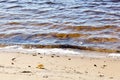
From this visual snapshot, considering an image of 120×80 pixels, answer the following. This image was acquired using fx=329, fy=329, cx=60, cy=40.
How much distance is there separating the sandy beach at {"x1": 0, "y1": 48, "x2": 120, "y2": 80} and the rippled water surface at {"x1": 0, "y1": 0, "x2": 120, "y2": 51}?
836 mm

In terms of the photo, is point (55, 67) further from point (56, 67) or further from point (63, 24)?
point (63, 24)

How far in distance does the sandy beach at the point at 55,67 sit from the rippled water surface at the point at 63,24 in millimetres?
836

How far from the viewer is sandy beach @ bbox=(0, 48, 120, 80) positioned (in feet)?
13.4

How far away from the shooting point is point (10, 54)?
5375 mm

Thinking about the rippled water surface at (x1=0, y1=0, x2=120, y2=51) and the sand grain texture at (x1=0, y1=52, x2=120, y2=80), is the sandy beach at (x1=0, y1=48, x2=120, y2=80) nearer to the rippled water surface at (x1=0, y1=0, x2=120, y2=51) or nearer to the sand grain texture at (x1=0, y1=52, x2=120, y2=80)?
the sand grain texture at (x1=0, y1=52, x2=120, y2=80)

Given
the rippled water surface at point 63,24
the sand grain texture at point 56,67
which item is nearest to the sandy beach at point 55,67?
the sand grain texture at point 56,67

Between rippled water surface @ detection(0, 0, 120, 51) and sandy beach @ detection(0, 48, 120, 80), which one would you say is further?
rippled water surface @ detection(0, 0, 120, 51)

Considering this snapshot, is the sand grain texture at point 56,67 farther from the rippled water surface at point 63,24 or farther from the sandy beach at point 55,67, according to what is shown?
the rippled water surface at point 63,24

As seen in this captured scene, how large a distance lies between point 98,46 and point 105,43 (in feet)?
0.79

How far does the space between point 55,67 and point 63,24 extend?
302 cm

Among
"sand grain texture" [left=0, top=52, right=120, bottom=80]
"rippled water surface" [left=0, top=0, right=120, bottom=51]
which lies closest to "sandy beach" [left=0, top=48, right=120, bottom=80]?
"sand grain texture" [left=0, top=52, right=120, bottom=80]

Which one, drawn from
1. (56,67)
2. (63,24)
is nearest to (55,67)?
(56,67)

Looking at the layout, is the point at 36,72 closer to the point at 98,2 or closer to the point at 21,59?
the point at 21,59

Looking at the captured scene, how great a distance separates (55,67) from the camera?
4.63 meters
